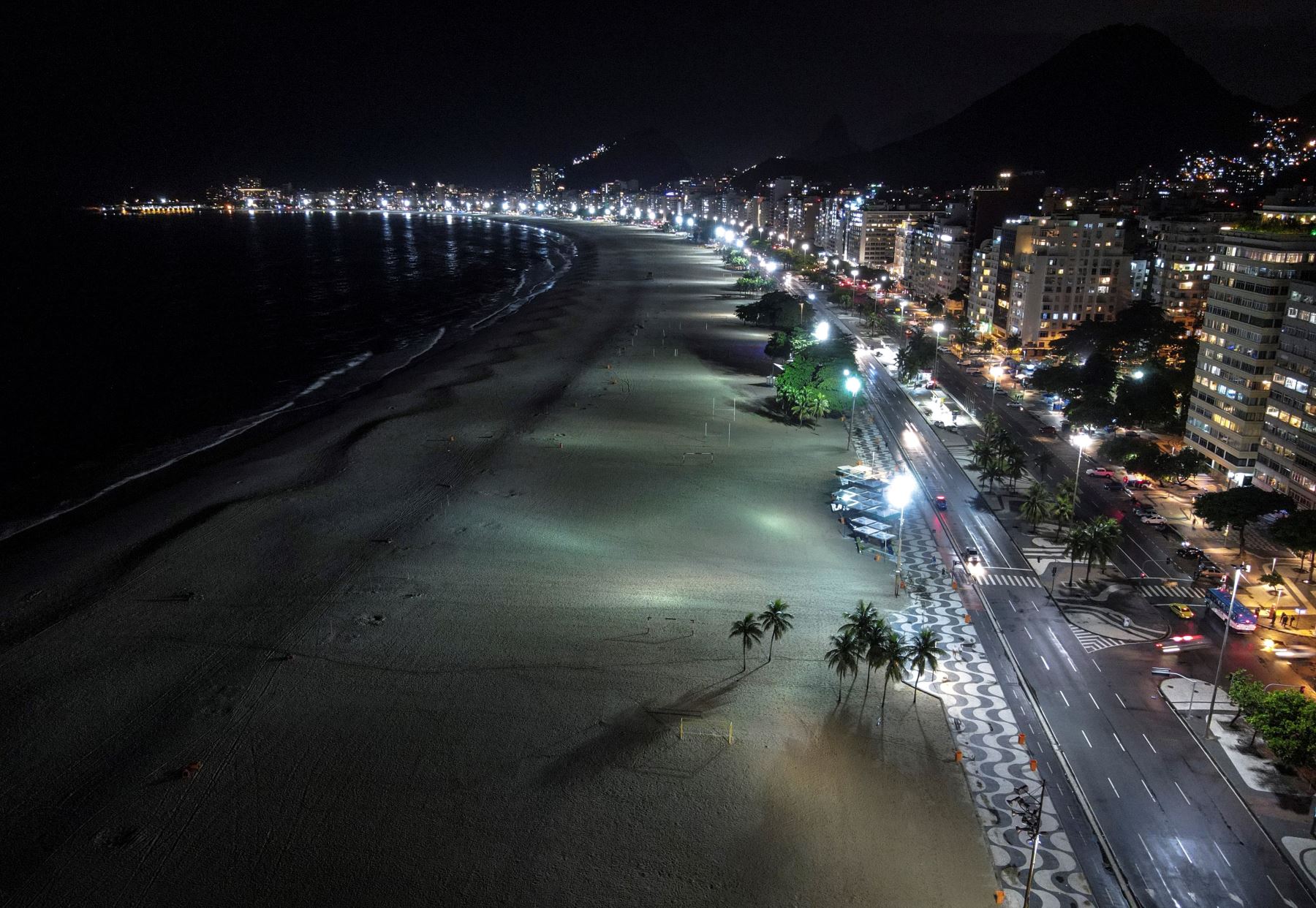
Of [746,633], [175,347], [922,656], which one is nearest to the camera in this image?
[922,656]

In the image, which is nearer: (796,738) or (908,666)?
(796,738)

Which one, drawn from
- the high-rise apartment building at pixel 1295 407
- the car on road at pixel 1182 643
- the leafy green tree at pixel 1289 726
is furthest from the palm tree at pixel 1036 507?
the leafy green tree at pixel 1289 726

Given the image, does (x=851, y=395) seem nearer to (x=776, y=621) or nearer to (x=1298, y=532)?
(x=1298, y=532)

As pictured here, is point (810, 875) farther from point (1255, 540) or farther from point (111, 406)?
point (111, 406)

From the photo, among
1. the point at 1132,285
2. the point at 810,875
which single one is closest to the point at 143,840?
the point at 810,875

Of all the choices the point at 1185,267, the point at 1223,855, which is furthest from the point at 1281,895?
the point at 1185,267

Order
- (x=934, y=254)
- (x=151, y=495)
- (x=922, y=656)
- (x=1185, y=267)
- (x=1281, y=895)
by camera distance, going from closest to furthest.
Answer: (x=1281, y=895), (x=922, y=656), (x=151, y=495), (x=1185, y=267), (x=934, y=254)
